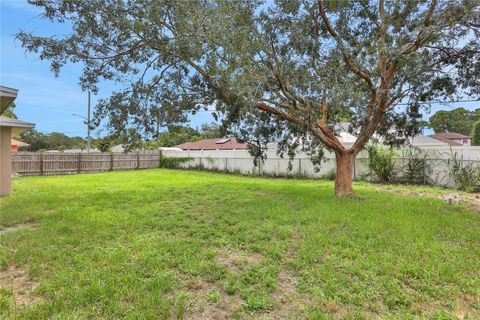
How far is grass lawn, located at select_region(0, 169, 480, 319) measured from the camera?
2.65 metres

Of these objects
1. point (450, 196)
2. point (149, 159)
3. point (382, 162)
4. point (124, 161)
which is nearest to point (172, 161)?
point (149, 159)

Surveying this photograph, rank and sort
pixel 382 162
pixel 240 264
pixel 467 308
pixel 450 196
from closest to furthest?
1. pixel 467 308
2. pixel 240 264
3. pixel 450 196
4. pixel 382 162

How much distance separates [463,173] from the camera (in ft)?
33.2

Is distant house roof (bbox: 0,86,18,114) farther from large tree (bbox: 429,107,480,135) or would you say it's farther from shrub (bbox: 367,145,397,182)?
large tree (bbox: 429,107,480,135)

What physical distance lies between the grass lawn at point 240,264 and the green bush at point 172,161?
544 inches

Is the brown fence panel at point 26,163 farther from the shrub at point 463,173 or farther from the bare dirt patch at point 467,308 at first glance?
the shrub at point 463,173

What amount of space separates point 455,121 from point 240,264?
5064cm

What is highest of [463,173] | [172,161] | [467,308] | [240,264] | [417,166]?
[172,161]

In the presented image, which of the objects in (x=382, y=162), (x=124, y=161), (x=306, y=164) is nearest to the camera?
(x=382, y=162)

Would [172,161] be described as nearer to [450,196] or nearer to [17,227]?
[17,227]

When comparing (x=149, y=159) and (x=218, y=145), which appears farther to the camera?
(x=218, y=145)

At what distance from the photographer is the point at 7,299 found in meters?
2.71

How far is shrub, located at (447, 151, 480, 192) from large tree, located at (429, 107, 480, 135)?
37.0m

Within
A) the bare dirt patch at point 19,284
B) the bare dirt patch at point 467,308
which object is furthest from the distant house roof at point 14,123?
the bare dirt patch at point 467,308
